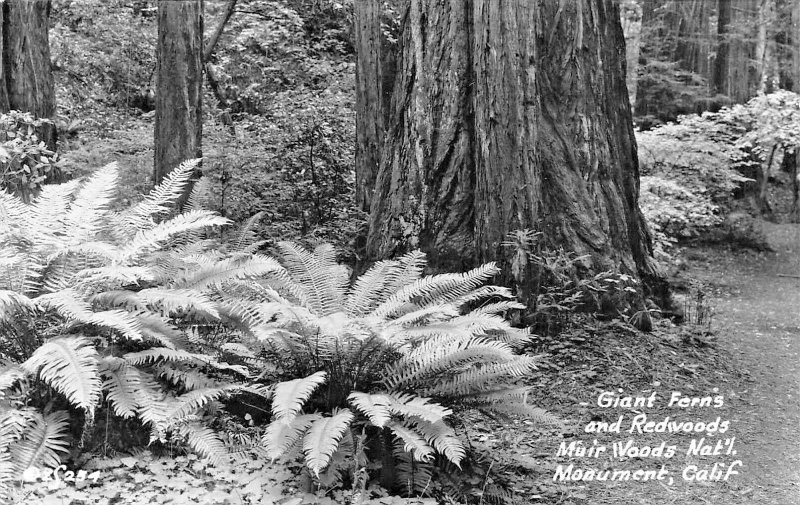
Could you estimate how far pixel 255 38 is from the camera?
46.9 feet

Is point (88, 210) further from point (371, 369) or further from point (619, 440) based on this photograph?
point (619, 440)

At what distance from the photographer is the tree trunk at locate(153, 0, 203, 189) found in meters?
8.79

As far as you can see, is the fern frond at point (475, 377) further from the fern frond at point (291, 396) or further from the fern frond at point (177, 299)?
the fern frond at point (177, 299)

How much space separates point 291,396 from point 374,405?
45cm

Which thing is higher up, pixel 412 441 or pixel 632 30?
pixel 632 30

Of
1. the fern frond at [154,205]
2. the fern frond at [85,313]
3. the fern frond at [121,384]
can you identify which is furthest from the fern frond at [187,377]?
the fern frond at [154,205]

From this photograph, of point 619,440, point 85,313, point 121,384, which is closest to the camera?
point 85,313

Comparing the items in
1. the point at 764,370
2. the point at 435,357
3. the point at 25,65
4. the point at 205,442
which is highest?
the point at 25,65

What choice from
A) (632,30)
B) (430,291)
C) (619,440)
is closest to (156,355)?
(430,291)

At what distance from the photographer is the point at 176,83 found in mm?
8844

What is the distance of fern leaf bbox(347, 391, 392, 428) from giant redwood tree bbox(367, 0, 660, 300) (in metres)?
2.79

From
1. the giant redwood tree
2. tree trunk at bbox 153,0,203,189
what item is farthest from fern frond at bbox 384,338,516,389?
tree trunk at bbox 153,0,203,189

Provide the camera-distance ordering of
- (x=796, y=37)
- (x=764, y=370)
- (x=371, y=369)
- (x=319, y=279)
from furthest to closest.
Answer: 1. (x=796, y=37)
2. (x=764, y=370)
3. (x=319, y=279)
4. (x=371, y=369)

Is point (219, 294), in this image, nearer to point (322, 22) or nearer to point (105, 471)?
point (105, 471)
